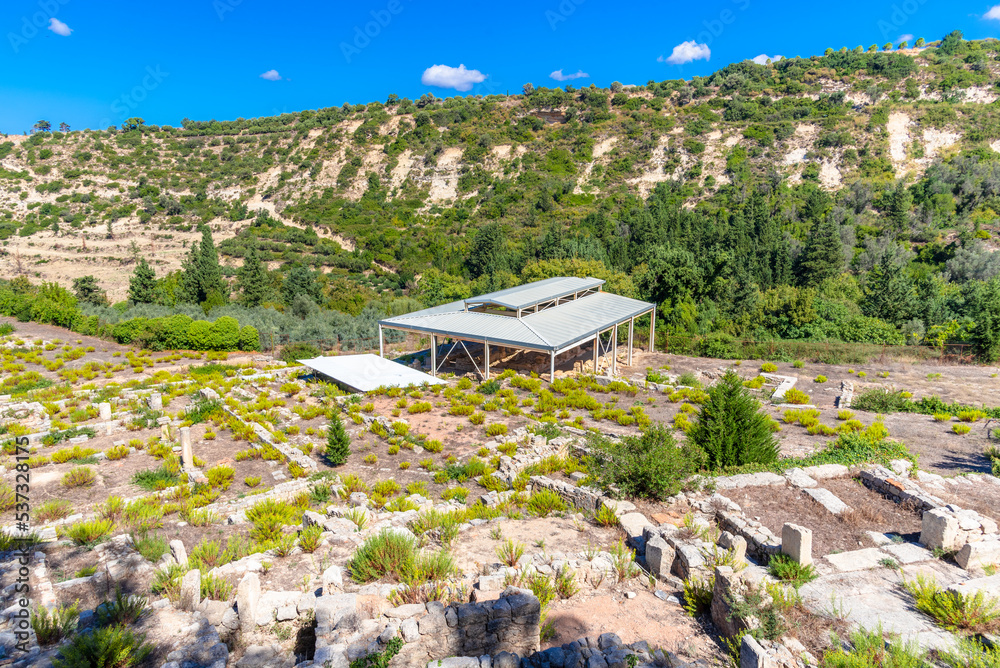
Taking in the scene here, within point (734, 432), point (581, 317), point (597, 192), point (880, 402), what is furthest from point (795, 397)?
point (597, 192)

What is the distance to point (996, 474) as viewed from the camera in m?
11.0

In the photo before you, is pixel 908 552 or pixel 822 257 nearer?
pixel 908 552

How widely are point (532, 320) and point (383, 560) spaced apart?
54.8 feet

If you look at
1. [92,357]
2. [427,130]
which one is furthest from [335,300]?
[427,130]

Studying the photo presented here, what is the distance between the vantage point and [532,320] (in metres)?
23.1

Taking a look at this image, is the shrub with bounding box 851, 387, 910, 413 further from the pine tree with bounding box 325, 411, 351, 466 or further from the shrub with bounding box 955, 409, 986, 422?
the pine tree with bounding box 325, 411, 351, 466

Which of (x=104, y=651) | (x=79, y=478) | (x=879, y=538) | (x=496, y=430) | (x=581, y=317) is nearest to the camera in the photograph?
(x=104, y=651)

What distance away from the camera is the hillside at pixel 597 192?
37.3 meters

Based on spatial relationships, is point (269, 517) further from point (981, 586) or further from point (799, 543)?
point (981, 586)

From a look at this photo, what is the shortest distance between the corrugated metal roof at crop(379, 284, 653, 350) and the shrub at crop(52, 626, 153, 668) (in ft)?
52.1

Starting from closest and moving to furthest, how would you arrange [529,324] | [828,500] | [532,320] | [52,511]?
[828,500] → [52,511] → [529,324] → [532,320]

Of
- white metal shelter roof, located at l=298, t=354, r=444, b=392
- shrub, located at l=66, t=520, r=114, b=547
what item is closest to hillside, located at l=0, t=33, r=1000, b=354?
white metal shelter roof, located at l=298, t=354, r=444, b=392

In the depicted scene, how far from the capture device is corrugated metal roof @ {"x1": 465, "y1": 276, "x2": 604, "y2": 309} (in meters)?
23.5

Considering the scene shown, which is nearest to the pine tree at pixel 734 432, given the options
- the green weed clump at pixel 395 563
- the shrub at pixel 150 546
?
the green weed clump at pixel 395 563
